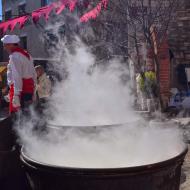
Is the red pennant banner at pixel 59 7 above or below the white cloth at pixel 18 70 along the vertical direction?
above

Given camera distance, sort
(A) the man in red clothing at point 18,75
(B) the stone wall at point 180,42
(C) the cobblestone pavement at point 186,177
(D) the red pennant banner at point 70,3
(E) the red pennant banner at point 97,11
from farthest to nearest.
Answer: (B) the stone wall at point 180,42 → (D) the red pennant banner at point 70,3 → (E) the red pennant banner at point 97,11 → (A) the man in red clothing at point 18,75 → (C) the cobblestone pavement at point 186,177

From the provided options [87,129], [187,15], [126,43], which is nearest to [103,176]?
[87,129]

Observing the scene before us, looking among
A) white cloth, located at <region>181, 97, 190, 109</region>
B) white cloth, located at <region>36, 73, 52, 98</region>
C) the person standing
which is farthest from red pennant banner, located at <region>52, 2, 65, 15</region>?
white cloth, located at <region>181, 97, 190, 109</region>

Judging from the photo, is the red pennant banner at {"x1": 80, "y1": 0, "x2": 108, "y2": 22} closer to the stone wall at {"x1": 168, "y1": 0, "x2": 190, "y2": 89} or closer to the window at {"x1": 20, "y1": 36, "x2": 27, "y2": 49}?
the stone wall at {"x1": 168, "y1": 0, "x2": 190, "y2": 89}

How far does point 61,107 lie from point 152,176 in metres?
1.57

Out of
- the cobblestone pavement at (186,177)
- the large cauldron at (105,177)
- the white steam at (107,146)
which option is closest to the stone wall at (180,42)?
the cobblestone pavement at (186,177)

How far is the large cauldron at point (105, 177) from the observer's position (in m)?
2.46

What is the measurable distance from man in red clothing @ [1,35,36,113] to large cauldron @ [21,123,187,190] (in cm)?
226

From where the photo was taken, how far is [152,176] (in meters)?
2.56

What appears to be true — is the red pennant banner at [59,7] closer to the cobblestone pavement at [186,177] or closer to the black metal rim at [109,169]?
the cobblestone pavement at [186,177]

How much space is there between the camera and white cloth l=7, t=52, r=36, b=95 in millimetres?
4895

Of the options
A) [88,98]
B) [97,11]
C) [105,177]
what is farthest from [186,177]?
[97,11]

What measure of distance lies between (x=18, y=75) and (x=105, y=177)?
9.09ft

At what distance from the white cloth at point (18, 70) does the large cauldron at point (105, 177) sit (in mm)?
2334
